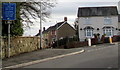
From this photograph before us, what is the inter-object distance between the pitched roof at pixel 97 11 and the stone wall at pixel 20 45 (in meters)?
41.7

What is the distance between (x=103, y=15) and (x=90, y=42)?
99.1 feet

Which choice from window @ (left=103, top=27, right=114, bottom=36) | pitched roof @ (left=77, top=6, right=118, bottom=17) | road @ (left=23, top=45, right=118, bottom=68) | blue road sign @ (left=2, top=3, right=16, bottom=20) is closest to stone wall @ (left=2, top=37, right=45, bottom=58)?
blue road sign @ (left=2, top=3, right=16, bottom=20)

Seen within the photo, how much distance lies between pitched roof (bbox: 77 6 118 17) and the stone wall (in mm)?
41737

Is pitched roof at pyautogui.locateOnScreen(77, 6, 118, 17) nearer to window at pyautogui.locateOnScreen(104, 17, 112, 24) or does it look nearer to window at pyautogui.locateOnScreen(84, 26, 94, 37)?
window at pyautogui.locateOnScreen(104, 17, 112, 24)

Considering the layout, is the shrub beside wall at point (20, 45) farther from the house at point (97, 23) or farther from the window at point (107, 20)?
the window at point (107, 20)

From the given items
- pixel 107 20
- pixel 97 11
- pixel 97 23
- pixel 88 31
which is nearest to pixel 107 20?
pixel 107 20

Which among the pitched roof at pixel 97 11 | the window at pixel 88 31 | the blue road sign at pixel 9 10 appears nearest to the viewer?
the blue road sign at pixel 9 10

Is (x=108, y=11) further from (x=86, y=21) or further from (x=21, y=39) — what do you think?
(x=21, y=39)

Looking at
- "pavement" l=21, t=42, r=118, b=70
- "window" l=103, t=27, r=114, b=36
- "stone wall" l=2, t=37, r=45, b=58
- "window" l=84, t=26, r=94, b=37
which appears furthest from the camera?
"window" l=84, t=26, r=94, b=37

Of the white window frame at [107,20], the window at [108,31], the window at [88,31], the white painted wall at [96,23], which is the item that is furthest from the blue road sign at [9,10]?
the white window frame at [107,20]

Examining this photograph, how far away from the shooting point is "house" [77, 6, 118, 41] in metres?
67.5

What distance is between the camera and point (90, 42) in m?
39.3

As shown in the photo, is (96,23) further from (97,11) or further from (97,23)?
(97,11)

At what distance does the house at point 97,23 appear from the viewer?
6750 centimetres
